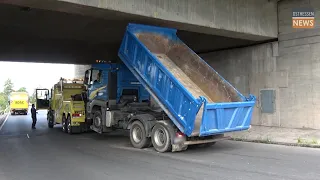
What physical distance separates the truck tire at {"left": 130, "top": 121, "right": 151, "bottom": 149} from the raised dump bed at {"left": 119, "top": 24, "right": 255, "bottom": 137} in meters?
1.25

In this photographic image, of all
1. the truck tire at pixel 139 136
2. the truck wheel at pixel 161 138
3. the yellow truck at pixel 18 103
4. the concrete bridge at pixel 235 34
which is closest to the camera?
the truck wheel at pixel 161 138

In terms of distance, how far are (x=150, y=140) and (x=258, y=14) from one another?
7869 mm

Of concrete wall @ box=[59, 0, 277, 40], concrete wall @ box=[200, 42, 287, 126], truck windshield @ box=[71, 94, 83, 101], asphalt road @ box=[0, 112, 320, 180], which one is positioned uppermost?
concrete wall @ box=[59, 0, 277, 40]

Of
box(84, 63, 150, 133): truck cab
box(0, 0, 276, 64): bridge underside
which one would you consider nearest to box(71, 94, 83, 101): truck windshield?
box(84, 63, 150, 133): truck cab

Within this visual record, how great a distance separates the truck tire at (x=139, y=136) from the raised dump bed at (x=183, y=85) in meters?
1.25

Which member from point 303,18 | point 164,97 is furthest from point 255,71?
point 164,97

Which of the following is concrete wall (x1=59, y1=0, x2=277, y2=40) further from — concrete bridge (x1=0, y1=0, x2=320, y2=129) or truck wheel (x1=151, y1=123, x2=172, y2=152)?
truck wheel (x1=151, y1=123, x2=172, y2=152)

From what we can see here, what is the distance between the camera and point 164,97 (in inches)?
418

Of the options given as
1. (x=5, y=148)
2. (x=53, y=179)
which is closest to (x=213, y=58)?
(x=5, y=148)

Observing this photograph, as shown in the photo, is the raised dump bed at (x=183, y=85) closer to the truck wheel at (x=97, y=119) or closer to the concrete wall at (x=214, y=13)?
the concrete wall at (x=214, y=13)

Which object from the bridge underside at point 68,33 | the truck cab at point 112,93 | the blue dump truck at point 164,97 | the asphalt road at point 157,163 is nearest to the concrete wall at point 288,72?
the bridge underside at point 68,33

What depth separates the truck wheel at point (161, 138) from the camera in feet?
34.2

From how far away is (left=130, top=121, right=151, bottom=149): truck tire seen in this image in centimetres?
1136

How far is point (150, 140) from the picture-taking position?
37.8 feet
